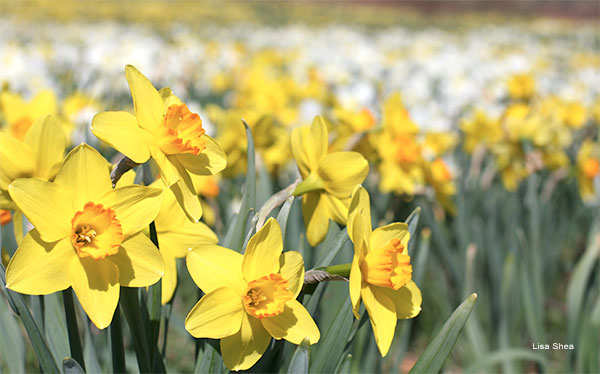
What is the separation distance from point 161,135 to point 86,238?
195 millimetres

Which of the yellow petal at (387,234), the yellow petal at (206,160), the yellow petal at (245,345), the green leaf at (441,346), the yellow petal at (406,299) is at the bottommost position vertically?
the green leaf at (441,346)

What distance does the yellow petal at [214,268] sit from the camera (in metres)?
0.78

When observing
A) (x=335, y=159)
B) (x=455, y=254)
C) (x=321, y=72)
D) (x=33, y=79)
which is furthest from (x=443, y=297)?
(x=321, y=72)

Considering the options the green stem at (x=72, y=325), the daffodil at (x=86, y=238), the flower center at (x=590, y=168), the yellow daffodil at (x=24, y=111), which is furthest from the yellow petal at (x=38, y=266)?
the flower center at (x=590, y=168)

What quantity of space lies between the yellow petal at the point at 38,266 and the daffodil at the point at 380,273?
41cm

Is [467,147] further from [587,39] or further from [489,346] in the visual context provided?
[587,39]

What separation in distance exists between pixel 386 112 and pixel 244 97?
56.3 inches

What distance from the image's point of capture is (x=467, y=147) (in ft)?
9.20

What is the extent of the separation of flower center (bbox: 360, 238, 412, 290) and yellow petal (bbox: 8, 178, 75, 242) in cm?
45

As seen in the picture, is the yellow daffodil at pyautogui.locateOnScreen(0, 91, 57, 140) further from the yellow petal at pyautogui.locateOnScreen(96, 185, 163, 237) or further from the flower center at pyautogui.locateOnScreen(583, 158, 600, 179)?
the flower center at pyautogui.locateOnScreen(583, 158, 600, 179)

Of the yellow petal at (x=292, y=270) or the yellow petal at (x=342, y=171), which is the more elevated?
the yellow petal at (x=342, y=171)

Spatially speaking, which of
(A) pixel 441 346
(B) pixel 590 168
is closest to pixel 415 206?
(B) pixel 590 168

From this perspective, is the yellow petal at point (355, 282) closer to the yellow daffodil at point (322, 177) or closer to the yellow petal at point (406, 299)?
the yellow petal at point (406, 299)

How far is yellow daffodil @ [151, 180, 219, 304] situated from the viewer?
3.00 ft
